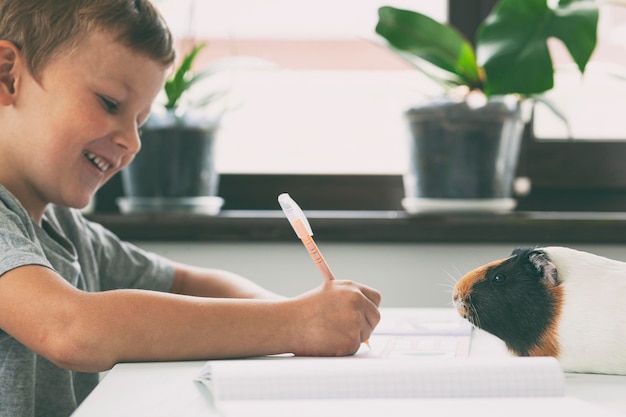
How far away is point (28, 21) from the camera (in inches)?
38.0

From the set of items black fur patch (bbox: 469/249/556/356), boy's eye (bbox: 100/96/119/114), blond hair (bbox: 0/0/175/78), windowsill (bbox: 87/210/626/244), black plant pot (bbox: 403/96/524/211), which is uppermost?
blond hair (bbox: 0/0/175/78)

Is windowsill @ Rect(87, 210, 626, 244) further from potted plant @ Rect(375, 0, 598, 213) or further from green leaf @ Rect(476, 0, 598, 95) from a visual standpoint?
green leaf @ Rect(476, 0, 598, 95)

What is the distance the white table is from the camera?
1.69ft

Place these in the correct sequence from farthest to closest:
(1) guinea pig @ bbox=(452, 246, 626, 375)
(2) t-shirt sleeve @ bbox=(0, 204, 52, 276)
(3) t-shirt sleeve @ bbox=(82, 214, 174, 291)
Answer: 1. (3) t-shirt sleeve @ bbox=(82, 214, 174, 291)
2. (2) t-shirt sleeve @ bbox=(0, 204, 52, 276)
3. (1) guinea pig @ bbox=(452, 246, 626, 375)

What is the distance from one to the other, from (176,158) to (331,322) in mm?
776

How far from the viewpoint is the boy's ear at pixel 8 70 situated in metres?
0.96

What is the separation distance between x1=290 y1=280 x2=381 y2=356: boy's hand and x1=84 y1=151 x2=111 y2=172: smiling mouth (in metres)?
0.40

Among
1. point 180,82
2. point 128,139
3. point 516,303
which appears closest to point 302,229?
point 516,303

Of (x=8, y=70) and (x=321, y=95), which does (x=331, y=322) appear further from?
(x=321, y=95)

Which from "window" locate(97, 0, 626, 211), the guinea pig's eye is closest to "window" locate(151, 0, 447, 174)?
"window" locate(97, 0, 626, 211)

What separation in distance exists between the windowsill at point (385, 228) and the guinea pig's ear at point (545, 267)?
70cm

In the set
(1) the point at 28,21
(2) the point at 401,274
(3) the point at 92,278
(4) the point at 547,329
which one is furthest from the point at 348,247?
(4) the point at 547,329

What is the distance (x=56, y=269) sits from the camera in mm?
959

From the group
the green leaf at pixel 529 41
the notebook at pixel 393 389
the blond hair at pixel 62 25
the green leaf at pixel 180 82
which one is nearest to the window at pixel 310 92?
the green leaf at pixel 180 82
